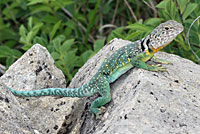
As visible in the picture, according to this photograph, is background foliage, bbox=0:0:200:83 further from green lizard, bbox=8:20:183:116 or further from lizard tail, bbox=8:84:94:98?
lizard tail, bbox=8:84:94:98

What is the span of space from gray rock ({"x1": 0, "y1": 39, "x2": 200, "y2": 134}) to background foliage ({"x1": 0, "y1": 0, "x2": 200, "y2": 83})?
64cm

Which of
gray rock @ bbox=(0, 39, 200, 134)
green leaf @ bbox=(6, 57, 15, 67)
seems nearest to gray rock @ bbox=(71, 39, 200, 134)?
gray rock @ bbox=(0, 39, 200, 134)

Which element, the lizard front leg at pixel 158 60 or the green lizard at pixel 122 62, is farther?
the lizard front leg at pixel 158 60

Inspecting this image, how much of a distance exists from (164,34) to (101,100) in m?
0.89

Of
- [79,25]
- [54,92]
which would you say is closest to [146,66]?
[54,92]

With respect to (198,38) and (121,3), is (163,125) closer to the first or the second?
(198,38)

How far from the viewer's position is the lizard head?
3.28 metres

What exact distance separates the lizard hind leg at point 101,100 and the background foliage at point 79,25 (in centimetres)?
106

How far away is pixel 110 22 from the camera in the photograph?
650 centimetres

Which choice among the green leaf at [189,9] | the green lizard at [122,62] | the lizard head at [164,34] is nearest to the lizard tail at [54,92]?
the green lizard at [122,62]

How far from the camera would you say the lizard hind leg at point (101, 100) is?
3139 millimetres

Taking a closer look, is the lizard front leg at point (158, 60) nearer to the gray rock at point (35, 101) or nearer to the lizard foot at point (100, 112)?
the lizard foot at point (100, 112)

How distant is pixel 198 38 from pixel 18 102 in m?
2.31

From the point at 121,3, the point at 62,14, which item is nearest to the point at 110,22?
the point at 121,3
